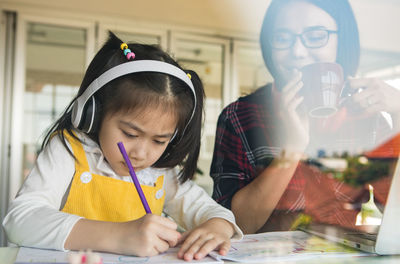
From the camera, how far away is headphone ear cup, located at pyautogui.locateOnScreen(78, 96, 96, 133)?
720 mm

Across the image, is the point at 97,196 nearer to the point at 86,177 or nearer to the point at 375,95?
the point at 86,177

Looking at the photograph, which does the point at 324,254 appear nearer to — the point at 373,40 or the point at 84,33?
the point at 373,40

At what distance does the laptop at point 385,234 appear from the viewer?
542mm

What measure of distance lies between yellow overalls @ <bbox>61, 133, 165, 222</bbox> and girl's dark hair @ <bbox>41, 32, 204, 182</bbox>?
5cm

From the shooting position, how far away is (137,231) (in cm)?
55

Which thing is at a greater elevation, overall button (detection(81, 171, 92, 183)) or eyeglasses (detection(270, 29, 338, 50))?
eyeglasses (detection(270, 29, 338, 50))

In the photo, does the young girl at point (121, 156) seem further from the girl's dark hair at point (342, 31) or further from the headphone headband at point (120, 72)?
the girl's dark hair at point (342, 31)

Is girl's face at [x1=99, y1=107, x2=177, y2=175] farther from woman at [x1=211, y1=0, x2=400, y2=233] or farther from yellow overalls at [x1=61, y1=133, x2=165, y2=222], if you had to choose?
woman at [x1=211, y1=0, x2=400, y2=233]

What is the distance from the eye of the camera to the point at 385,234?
56 centimetres

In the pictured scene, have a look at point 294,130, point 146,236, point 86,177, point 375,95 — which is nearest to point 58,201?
point 86,177

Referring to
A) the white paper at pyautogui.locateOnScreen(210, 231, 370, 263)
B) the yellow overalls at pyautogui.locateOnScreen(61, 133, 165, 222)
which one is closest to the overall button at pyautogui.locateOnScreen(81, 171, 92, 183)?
the yellow overalls at pyautogui.locateOnScreen(61, 133, 165, 222)

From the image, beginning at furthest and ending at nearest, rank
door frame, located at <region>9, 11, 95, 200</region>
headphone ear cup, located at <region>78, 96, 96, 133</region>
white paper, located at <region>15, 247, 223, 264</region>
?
door frame, located at <region>9, 11, 95, 200</region> → headphone ear cup, located at <region>78, 96, 96, 133</region> → white paper, located at <region>15, 247, 223, 264</region>

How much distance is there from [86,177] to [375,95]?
56 centimetres

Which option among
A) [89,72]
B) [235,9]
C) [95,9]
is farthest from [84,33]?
[89,72]
